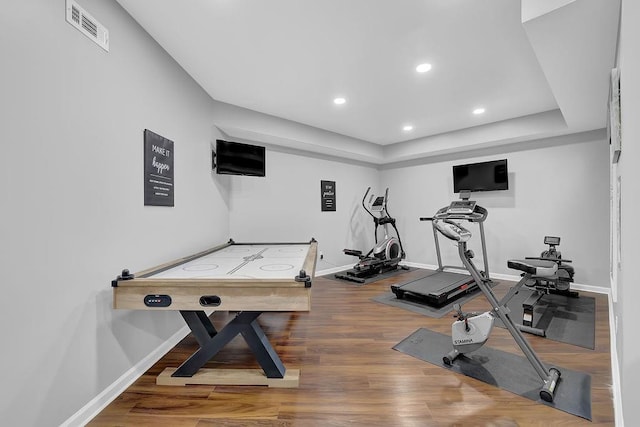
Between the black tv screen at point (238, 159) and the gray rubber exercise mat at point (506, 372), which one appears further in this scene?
the black tv screen at point (238, 159)

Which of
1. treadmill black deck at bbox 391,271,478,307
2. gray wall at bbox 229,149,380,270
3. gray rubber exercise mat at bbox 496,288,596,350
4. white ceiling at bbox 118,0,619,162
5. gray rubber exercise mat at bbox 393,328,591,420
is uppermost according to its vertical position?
white ceiling at bbox 118,0,619,162

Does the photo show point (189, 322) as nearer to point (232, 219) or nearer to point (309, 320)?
point (309, 320)

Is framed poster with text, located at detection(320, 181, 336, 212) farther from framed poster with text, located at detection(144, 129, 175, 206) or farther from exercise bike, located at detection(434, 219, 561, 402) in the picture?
exercise bike, located at detection(434, 219, 561, 402)

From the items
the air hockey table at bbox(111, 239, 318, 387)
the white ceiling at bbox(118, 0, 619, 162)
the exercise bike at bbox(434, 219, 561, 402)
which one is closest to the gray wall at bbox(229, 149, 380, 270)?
the white ceiling at bbox(118, 0, 619, 162)

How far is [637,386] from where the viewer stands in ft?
3.56

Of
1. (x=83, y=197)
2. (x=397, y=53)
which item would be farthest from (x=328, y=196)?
(x=83, y=197)

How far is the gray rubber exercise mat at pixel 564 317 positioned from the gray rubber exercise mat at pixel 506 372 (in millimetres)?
722

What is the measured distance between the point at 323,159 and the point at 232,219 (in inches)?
89.1

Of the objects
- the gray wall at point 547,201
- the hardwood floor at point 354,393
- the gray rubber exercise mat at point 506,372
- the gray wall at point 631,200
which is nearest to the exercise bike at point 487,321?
the gray rubber exercise mat at point 506,372

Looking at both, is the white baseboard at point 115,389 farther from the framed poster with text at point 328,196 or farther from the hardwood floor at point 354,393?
the framed poster with text at point 328,196

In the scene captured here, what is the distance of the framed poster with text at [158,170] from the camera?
228cm

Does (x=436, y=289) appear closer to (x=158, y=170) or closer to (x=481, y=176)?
(x=481, y=176)

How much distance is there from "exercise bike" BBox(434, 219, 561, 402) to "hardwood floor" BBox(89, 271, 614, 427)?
20cm

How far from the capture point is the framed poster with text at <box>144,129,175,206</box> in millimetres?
2279
